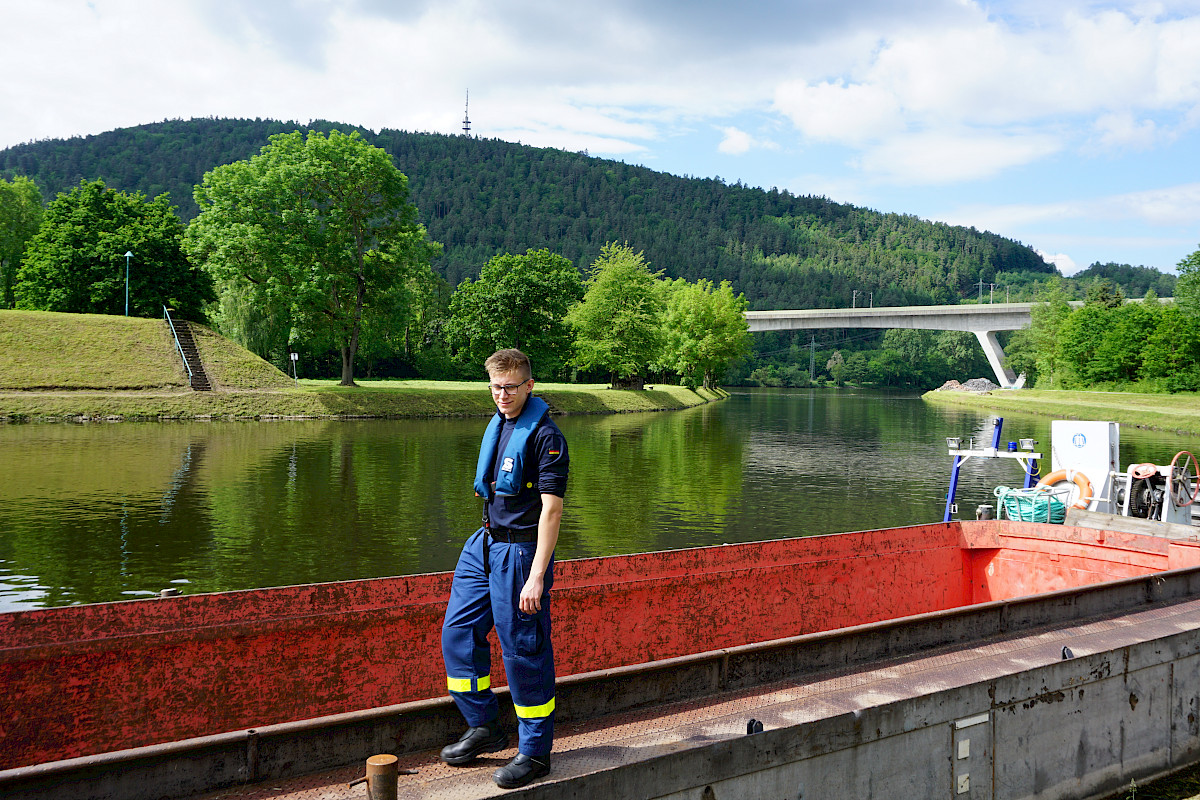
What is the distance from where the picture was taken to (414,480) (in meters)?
22.1

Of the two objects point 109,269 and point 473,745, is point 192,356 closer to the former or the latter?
point 109,269

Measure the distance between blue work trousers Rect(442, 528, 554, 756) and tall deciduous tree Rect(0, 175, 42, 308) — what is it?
83222 millimetres

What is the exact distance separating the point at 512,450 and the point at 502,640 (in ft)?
2.99

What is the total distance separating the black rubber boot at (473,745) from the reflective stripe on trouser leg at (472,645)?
4cm

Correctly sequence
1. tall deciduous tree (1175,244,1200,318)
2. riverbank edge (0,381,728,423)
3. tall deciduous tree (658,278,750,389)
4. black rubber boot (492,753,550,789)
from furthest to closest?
tall deciduous tree (658,278,750,389), tall deciduous tree (1175,244,1200,318), riverbank edge (0,381,728,423), black rubber boot (492,753,550,789)

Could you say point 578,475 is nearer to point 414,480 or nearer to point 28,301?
point 414,480

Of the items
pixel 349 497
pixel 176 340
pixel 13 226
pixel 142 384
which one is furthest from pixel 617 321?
pixel 13 226

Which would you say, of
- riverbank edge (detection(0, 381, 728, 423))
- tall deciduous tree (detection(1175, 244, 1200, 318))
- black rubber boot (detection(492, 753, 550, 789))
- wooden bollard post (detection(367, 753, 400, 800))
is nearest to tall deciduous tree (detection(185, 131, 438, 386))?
riverbank edge (detection(0, 381, 728, 423))

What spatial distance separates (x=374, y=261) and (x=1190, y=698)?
5009cm

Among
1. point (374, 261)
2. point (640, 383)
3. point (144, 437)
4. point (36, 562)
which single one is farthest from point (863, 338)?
point (36, 562)

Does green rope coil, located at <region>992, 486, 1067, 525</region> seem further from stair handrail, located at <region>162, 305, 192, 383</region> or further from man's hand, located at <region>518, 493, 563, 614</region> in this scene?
stair handrail, located at <region>162, 305, 192, 383</region>

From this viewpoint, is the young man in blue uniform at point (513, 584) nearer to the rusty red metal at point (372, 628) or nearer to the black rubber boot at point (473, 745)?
the black rubber boot at point (473, 745)

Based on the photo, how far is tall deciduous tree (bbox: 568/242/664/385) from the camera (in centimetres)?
6938

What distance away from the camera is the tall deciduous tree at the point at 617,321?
69.4 metres
